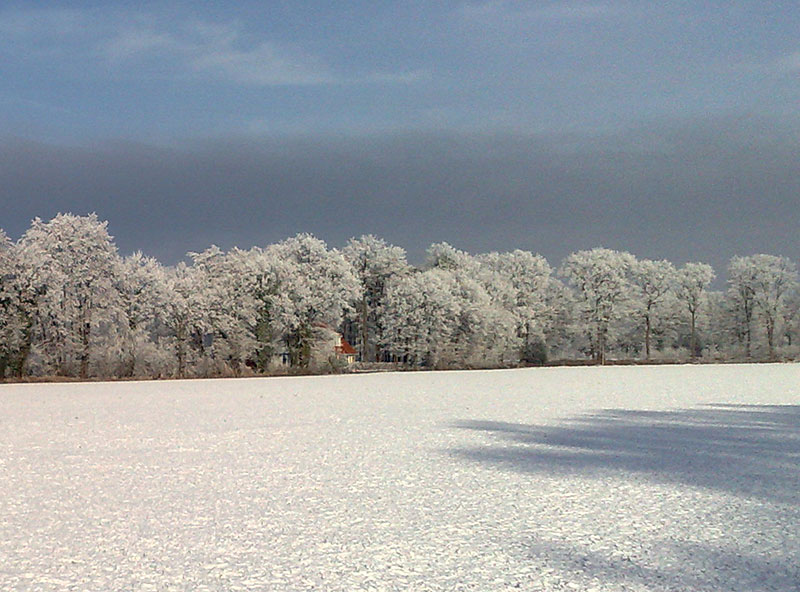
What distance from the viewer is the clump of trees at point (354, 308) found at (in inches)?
1236

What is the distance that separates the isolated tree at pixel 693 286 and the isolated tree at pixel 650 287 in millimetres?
1021

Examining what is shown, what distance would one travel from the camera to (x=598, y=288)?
51.2 metres

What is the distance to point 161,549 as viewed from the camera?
5137 mm

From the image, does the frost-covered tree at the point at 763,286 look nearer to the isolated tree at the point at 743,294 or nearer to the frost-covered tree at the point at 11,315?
the isolated tree at the point at 743,294

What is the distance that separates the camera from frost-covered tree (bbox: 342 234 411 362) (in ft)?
171

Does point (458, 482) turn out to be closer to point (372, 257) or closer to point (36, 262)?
point (36, 262)

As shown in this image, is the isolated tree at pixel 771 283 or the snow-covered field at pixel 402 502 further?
the isolated tree at pixel 771 283

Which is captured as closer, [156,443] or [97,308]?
[156,443]

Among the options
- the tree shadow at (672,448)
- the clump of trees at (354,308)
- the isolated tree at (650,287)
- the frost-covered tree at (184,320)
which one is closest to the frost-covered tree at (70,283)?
the clump of trees at (354,308)

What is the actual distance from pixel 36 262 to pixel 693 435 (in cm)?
2741

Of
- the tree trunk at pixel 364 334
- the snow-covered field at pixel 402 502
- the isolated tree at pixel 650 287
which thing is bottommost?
the snow-covered field at pixel 402 502

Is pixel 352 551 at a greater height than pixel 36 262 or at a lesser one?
lesser

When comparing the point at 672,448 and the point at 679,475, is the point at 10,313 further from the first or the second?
the point at 679,475

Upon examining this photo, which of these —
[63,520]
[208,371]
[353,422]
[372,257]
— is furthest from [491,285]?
[63,520]
